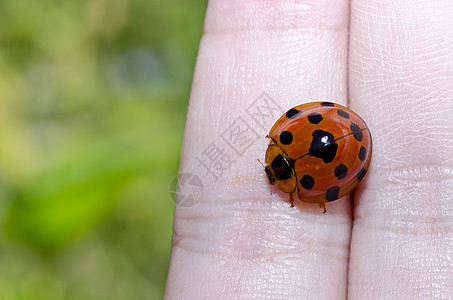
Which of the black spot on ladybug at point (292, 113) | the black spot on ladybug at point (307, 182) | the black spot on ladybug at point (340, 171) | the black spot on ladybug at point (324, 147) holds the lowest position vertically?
the black spot on ladybug at point (307, 182)

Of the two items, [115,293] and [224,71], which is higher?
[224,71]

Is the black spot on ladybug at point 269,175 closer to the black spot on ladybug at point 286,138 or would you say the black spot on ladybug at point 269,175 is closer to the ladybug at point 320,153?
the ladybug at point 320,153

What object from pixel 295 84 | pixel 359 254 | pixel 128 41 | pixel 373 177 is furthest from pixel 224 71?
pixel 128 41

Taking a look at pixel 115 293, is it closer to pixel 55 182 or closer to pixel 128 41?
pixel 55 182

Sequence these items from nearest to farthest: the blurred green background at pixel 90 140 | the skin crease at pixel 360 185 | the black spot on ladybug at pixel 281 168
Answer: the skin crease at pixel 360 185 < the black spot on ladybug at pixel 281 168 < the blurred green background at pixel 90 140

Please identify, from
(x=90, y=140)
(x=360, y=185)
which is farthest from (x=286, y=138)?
(x=90, y=140)

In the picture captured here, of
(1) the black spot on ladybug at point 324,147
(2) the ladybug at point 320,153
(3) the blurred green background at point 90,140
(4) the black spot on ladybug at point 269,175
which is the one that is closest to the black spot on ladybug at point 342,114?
(2) the ladybug at point 320,153

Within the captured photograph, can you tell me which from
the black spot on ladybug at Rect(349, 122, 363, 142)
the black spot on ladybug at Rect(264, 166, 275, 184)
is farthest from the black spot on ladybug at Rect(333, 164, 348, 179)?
the black spot on ladybug at Rect(264, 166, 275, 184)

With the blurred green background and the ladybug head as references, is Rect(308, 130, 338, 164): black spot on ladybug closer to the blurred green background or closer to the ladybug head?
the ladybug head
